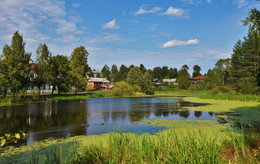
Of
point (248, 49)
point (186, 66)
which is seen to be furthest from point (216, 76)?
point (186, 66)

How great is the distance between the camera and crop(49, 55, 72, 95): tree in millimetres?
41594

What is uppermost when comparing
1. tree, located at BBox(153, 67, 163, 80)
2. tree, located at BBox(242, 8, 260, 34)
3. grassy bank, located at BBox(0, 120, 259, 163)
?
tree, located at BBox(153, 67, 163, 80)

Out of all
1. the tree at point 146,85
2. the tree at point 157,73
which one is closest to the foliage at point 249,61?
the tree at point 146,85

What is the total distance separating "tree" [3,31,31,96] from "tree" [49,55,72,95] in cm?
784

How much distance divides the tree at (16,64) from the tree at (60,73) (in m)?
7.84

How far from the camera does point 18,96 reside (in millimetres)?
29344

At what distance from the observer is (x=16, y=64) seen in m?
32.0

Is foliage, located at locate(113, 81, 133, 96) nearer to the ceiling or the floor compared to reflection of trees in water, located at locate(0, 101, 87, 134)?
nearer to the ceiling

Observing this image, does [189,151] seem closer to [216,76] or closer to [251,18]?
[251,18]

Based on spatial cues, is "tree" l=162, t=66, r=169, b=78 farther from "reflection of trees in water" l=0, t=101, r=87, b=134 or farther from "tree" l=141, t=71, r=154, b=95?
"reflection of trees in water" l=0, t=101, r=87, b=134

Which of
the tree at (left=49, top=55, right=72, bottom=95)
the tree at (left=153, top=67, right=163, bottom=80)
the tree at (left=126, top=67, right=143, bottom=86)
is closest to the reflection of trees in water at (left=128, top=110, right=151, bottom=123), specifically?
the tree at (left=49, top=55, right=72, bottom=95)

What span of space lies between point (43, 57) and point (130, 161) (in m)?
41.1

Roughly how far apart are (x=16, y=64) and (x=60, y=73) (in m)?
11.8

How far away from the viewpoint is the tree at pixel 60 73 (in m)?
41.6
